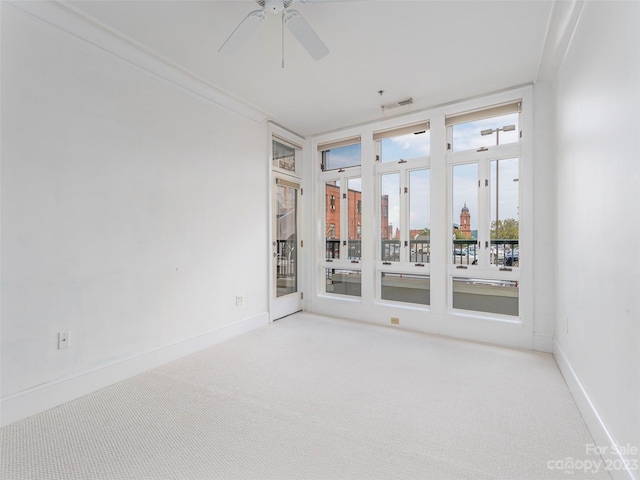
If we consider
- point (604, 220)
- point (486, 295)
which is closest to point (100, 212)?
point (604, 220)

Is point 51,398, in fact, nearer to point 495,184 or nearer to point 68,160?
point 68,160

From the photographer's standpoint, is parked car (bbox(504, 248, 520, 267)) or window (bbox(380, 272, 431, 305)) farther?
window (bbox(380, 272, 431, 305))

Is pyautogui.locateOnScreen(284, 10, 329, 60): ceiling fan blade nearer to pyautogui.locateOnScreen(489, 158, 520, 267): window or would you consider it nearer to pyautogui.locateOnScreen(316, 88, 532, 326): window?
pyautogui.locateOnScreen(316, 88, 532, 326): window

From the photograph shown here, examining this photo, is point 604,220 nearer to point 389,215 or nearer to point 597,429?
point 597,429

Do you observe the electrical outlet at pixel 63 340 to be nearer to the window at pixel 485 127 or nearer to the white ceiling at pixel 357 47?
the white ceiling at pixel 357 47

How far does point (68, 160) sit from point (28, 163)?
0.24 m

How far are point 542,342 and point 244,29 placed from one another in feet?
12.9

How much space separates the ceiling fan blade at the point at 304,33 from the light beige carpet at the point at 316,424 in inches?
101

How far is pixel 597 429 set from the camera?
173 centimetres

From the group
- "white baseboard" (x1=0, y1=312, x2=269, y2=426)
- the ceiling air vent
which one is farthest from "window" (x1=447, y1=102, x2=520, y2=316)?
"white baseboard" (x1=0, y1=312, x2=269, y2=426)

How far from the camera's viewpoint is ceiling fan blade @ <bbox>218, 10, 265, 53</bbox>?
1952mm

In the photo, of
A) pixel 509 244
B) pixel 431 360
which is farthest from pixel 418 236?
pixel 431 360

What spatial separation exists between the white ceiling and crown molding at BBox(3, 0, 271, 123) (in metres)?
0.07

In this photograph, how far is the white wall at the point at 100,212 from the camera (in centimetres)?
202
